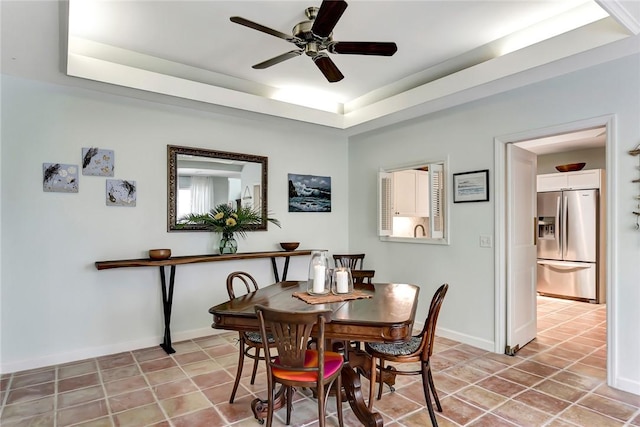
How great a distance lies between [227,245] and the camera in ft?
13.5

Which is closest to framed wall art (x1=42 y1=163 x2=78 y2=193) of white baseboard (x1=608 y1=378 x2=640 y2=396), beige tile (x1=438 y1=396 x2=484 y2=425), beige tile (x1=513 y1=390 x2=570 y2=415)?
beige tile (x1=438 y1=396 x2=484 y2=425)

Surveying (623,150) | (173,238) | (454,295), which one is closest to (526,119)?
(623,150)

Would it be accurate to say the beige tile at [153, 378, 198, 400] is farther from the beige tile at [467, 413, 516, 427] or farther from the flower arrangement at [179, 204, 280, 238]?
the beige tile at [467, 413, 516, 427]

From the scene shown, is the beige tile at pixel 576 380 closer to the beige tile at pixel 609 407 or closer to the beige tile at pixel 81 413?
the beige tile at pixel 609 407

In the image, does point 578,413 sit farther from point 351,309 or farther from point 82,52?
point 82,52

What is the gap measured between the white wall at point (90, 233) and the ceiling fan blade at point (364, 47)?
205 centimetres

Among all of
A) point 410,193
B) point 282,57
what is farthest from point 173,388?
point 410,193

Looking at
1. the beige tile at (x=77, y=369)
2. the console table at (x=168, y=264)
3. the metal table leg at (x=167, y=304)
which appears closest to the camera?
the beige tile at (x=77, y=369)

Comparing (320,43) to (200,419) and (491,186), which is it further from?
(200,419)

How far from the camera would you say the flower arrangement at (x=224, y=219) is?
13.0 ft

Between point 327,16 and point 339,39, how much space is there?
1.15 metres

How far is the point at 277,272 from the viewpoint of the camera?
179 inches

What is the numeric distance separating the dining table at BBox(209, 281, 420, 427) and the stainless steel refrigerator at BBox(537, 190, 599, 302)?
4.29 m

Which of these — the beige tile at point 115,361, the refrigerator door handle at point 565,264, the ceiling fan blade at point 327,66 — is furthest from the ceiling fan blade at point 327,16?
the refrigerator door handle at point 565,264
